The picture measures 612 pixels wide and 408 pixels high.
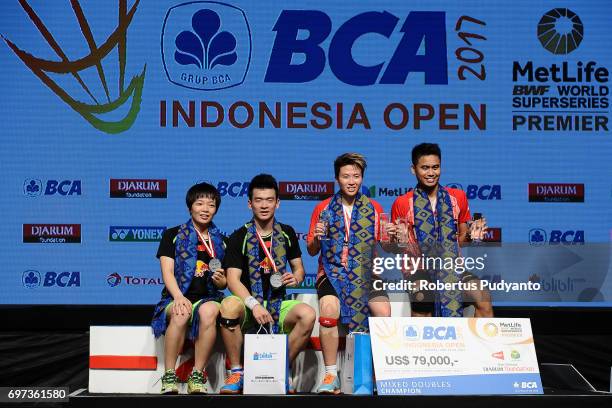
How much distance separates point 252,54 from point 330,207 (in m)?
2.29

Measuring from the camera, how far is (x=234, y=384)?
14.4 ft

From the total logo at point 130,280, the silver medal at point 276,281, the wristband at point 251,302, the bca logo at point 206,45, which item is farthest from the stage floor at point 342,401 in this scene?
the bca logo at point 206,45

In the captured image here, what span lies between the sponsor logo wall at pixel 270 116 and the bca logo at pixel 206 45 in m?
0.01

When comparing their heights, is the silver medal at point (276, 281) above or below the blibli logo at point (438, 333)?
above

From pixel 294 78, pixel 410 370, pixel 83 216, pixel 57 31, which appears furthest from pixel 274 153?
pixel 410 370

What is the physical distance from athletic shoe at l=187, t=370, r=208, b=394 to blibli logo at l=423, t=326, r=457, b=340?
121cm

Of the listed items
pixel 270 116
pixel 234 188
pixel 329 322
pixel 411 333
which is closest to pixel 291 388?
pixel 329 322

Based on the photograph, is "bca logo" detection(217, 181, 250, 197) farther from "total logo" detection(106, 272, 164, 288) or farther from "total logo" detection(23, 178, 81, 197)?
"total logo" detection(23, 178, 81, 197)

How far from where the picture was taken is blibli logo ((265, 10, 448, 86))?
267 inches

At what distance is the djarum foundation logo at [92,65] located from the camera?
6691 mm

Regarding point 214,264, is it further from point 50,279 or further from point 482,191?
point 482,191

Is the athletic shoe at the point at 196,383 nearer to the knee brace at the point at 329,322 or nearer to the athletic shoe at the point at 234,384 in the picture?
the athletic shoe at the point at 234,384

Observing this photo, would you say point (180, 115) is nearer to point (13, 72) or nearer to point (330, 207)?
point (13, 72)

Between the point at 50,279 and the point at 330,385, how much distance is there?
123 inches
